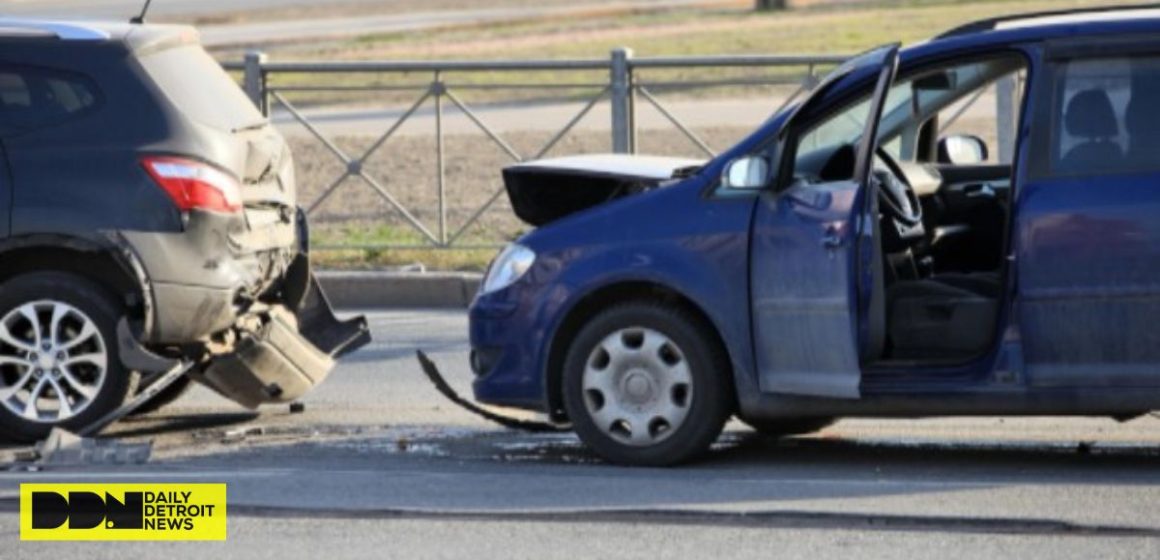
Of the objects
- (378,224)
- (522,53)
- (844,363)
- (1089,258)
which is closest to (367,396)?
(844,363)

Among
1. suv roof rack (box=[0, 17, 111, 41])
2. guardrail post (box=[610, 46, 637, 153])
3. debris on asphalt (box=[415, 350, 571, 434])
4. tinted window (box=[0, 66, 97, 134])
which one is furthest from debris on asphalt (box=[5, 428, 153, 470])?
guardrail post (box=[610, 46, 637, 153])

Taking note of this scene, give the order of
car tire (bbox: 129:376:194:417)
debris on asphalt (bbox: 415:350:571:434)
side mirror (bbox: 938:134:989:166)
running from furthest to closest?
car tire (bbox: 129:376:194:417), side mirror (bbox: 938:134:989:166), debris on asphalt (bbox: 415:350:571:434)

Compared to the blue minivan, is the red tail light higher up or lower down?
higher up

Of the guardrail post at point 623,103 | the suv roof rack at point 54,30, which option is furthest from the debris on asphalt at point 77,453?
the guardrail post at point 623,103

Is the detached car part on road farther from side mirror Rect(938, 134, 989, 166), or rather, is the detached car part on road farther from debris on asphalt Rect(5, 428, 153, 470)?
side mirror Rect(938, 134, 989, 166)

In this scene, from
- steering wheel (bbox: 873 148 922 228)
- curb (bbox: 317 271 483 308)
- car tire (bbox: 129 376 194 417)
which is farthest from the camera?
curb (bbox: 317 271 483 308)

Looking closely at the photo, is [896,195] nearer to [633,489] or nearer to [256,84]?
[633,489]

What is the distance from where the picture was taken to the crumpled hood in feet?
32.7

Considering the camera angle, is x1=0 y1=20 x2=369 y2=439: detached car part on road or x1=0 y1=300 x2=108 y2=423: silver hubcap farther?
x1=0 y1=300 x2=108 y2=423: silver hubcap

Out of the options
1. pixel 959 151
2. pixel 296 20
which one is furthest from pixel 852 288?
pixel 296 20

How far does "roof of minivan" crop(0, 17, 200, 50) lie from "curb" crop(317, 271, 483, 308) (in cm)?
535

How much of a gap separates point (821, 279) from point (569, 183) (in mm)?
1312

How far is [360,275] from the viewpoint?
53.4ft

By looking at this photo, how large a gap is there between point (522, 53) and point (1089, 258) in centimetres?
2701
